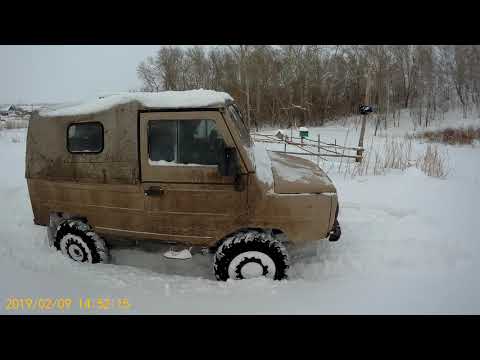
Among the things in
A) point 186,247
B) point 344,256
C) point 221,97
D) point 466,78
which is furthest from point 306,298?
point 466,78

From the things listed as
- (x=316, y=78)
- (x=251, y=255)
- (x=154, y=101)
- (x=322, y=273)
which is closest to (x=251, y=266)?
(x=251, y=255)

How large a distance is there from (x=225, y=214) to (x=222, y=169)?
56 cm

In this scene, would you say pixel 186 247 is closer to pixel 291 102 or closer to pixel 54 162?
pixel 54 162

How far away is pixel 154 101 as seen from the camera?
330cm

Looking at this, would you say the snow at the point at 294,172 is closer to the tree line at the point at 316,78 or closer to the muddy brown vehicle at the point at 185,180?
the muddy brown vehicle at the point at 185,180

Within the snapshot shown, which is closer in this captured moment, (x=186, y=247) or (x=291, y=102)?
(x=186, y=247)

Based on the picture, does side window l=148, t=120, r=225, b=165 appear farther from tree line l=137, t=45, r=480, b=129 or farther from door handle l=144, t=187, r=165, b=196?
tree line l=137, t=45, r=480, b=129

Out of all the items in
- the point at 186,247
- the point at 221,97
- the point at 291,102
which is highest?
the point at 291,102

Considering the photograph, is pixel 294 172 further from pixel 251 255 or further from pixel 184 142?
pixel 184 142

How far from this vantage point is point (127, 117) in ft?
10.9

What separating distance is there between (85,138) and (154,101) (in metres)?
0.97

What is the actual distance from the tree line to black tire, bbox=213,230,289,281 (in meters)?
27.6

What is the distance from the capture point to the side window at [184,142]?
3205 millimetres

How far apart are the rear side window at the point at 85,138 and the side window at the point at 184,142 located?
0.66m
